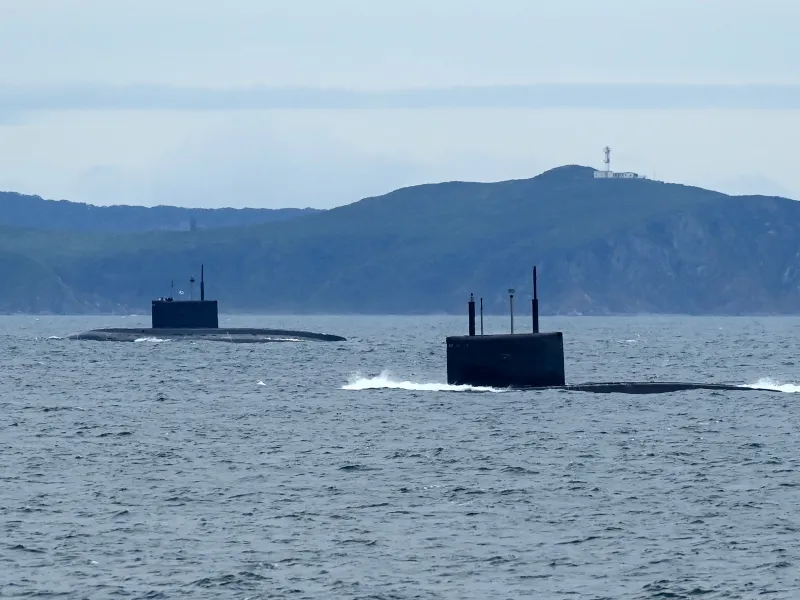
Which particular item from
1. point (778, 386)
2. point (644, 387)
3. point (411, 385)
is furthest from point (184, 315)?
point (644, 387)

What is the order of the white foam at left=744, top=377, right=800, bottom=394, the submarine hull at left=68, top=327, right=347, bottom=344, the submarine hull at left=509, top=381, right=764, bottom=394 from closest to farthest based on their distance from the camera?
the submarine hull at left=509, top=381, right=764, bottom=394
the white foam at left=744, top=377, right=800, bottom=394
the submarine hull at left=68, top=327, right=347, bottom=344

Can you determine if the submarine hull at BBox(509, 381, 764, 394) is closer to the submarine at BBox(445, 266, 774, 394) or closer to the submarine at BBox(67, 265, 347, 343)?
the submarine at BBox(445, 266, 774, 394)

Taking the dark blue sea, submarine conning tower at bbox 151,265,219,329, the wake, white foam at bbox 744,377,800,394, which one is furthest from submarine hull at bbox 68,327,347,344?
white foam at bbox 744,377,800,394

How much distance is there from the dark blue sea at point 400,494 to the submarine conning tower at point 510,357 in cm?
131

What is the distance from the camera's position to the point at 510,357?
60875 mm

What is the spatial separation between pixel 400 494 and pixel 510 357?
804 inches

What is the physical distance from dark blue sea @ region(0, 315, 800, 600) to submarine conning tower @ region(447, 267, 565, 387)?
131 cm

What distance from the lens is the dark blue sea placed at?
102ft

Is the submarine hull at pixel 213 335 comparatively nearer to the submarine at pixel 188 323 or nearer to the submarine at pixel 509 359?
the submarine at pixel 188 323

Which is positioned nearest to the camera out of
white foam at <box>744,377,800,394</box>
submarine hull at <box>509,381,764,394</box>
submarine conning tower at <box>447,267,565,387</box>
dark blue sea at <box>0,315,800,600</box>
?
dark blue sea at <box>0,315,800,600</box>

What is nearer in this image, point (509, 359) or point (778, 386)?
point (509, 359)

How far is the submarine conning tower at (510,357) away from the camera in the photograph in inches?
2368

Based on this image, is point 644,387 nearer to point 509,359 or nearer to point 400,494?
point 509,359

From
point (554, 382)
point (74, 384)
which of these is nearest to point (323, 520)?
point (554, 382)
